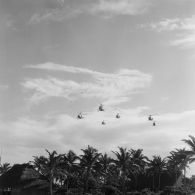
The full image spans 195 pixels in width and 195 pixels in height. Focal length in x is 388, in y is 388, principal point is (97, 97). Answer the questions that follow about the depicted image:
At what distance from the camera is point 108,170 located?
74.2m

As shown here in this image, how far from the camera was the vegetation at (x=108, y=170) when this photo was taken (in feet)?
213

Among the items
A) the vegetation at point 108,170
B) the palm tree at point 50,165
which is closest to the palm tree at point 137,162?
the vegetation at point 108,170

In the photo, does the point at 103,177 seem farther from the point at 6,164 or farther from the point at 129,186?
the point at 6,164

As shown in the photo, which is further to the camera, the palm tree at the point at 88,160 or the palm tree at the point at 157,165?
the palm tree at the point at 157,165

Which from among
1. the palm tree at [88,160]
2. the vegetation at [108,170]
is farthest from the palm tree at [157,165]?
the palm tree at [88,160]

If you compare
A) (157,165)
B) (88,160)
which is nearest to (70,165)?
(88,160)

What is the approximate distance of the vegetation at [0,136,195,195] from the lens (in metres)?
64.9

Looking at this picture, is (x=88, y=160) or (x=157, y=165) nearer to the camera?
(x=88, y=160)

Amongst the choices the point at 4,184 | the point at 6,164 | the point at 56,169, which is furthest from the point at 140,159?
the point at 6,164

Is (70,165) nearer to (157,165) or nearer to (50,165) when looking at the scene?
(50,165)

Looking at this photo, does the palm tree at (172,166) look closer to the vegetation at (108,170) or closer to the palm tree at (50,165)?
the vegetation at (108,170)

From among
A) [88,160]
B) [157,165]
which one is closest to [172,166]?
[157,165]

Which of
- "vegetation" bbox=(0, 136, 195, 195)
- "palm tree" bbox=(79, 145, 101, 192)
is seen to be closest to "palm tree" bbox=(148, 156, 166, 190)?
"vegetation" bbox=(0, 136, 195, 195)

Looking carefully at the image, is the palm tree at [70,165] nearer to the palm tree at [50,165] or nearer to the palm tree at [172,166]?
the palm tree at [50,165]
